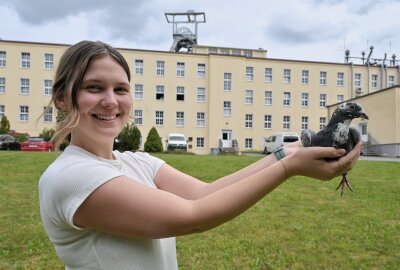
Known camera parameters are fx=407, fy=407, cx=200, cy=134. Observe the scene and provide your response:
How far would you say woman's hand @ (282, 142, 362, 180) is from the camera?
154 cm

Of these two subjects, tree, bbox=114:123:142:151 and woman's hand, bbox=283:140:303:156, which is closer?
woman's hand, bbox=283:140:303:156

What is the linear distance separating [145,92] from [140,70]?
2.73m

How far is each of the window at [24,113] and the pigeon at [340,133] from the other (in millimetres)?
49184

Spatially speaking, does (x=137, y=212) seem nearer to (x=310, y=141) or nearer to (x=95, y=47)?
(x=95, y=47)

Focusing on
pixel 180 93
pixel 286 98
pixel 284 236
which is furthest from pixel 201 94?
pixel 284 236

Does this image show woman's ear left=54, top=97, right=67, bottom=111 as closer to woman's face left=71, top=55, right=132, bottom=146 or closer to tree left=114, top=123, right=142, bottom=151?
woman's face left=71, top=55, right=132, bottom=146

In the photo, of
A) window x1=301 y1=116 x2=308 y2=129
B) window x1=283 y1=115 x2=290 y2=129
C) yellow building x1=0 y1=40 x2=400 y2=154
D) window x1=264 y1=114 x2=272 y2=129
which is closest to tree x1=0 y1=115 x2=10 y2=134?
yellow building x1=0 y1=40 x2=400 y2=154

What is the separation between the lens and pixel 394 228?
24.3ft

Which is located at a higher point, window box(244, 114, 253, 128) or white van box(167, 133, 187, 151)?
window box(244, 114, 253, 128)

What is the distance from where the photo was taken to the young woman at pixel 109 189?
53.7 inches

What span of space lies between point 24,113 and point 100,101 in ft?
162

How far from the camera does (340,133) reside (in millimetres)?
1713

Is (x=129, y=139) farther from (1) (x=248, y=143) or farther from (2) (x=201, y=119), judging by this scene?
(1) (x=248, y=143)

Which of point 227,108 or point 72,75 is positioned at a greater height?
point 227,108
